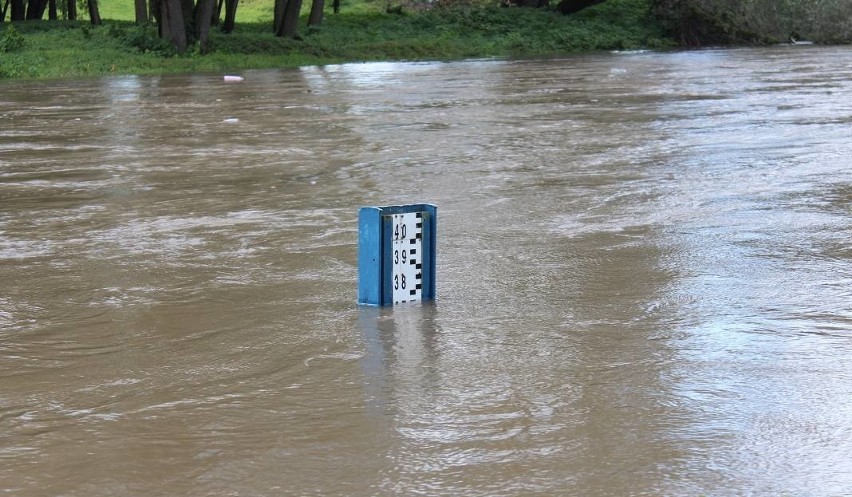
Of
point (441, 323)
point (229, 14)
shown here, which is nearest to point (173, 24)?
point (229, 14)

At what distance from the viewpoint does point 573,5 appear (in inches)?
2192

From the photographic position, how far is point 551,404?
5.20 m

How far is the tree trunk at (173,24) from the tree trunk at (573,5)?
22.9m

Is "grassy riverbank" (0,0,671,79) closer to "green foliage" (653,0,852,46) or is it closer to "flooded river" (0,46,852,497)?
"green foliage" (653,0,852,46)

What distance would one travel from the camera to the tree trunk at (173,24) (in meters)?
37.3

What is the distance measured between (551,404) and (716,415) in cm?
68

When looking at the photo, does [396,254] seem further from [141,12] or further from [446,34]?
[446,34]

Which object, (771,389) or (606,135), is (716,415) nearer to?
(771,389)

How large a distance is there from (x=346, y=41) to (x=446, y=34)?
498cm

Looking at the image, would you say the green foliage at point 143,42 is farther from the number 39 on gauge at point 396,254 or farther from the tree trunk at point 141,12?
the number 39 on gauge at point 396,254

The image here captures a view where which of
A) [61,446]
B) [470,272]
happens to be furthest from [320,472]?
[470,272]

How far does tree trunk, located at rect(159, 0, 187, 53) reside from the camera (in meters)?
37.3

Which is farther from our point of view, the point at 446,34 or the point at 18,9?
the point at 18,9

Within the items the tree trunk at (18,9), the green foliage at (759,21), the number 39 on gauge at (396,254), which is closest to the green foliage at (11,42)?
the tree trunk at (18,9)
